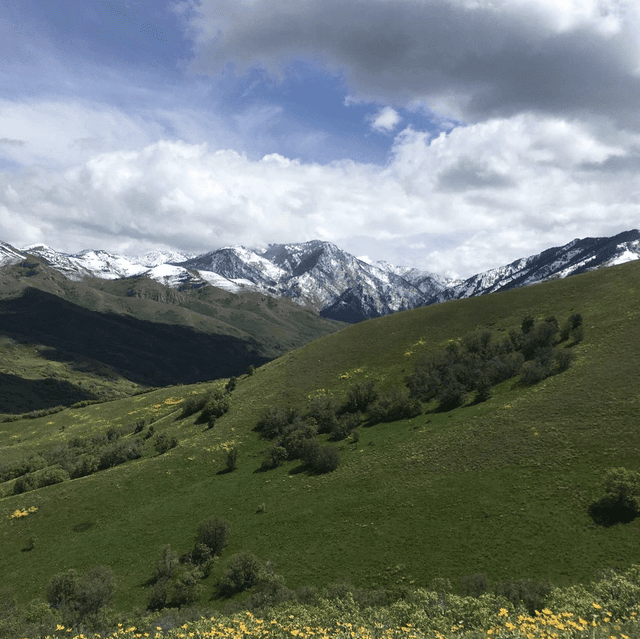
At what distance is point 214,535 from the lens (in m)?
47.3

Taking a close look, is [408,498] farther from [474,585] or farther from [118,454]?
[118,454]

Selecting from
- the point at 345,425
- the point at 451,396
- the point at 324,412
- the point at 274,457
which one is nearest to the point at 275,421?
the point at 324,412

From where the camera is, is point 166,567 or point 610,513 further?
point 166,567

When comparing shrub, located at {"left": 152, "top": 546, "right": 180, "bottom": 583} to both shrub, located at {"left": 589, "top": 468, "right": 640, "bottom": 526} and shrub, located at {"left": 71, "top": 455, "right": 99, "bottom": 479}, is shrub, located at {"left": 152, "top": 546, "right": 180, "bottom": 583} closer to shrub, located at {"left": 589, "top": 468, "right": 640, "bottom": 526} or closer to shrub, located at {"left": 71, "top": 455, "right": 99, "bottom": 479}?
shrub, located at {"left": 71, "top": 455, "right": 99, "bottom": 479}

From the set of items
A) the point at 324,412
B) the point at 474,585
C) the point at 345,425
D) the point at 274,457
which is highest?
the point at 324,412

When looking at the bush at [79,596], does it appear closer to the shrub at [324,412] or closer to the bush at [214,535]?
the bush at [214,535]

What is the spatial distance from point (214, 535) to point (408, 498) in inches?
966

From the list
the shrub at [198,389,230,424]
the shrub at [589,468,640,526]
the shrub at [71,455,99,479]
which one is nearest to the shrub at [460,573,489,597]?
the shrub at [589,468,640,526]

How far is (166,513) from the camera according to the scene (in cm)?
5678

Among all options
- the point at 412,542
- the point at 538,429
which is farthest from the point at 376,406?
the point at 412,542

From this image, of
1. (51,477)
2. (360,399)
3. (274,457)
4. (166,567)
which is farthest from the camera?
(360,399)

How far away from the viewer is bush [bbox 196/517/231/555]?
46906 millimetres

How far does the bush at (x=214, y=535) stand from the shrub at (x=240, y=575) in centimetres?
590

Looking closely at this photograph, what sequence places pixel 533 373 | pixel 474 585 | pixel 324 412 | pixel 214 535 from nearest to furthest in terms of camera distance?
pixel 474 585 → pixel 214 535 → pixel 533 373 → pixel 324 412
